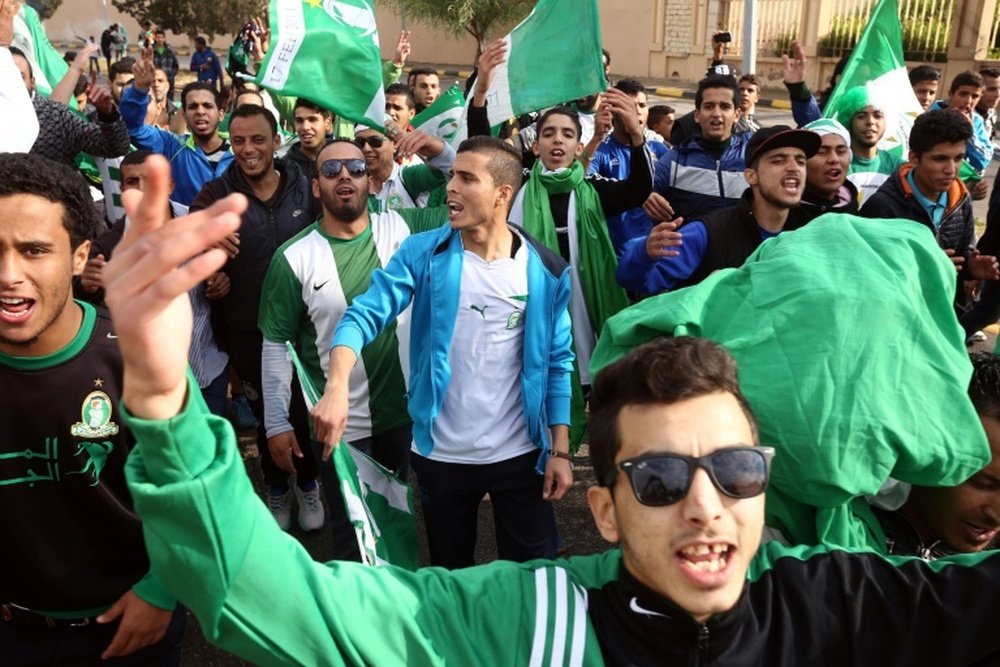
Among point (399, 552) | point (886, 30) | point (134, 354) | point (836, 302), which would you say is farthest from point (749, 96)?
point (134, 354)

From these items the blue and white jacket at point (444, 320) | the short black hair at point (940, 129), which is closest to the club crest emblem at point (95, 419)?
the blue and white jacket at point (444, 320)

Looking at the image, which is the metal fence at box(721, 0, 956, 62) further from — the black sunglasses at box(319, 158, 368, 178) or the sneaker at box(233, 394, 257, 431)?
the black sunglasses at box(319, 158, 368, 178)

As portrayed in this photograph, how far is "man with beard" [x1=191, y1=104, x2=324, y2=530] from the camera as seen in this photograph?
441 centimetres

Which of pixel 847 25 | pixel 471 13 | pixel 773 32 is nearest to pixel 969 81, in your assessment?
pixel 847 25

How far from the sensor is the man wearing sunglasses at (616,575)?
128 cm

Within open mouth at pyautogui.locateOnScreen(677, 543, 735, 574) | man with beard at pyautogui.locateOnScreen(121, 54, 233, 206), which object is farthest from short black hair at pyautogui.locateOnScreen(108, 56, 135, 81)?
open mouth at pyautogui.locateOnScreen(677, 543, 735, 574)

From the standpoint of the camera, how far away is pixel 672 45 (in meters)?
26.4

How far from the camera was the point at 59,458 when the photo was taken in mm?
2086

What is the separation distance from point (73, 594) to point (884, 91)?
244 inches

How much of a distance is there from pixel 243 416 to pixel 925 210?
4.12m

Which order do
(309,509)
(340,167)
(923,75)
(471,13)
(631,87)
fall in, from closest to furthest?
(340,167), (309,509), (631,87), (923,75), (471,13)

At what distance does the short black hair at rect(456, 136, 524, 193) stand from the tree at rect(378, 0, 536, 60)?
79.7 ft

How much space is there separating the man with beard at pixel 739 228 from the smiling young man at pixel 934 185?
3.54 feet

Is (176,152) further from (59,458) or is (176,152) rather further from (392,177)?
(59,458)
